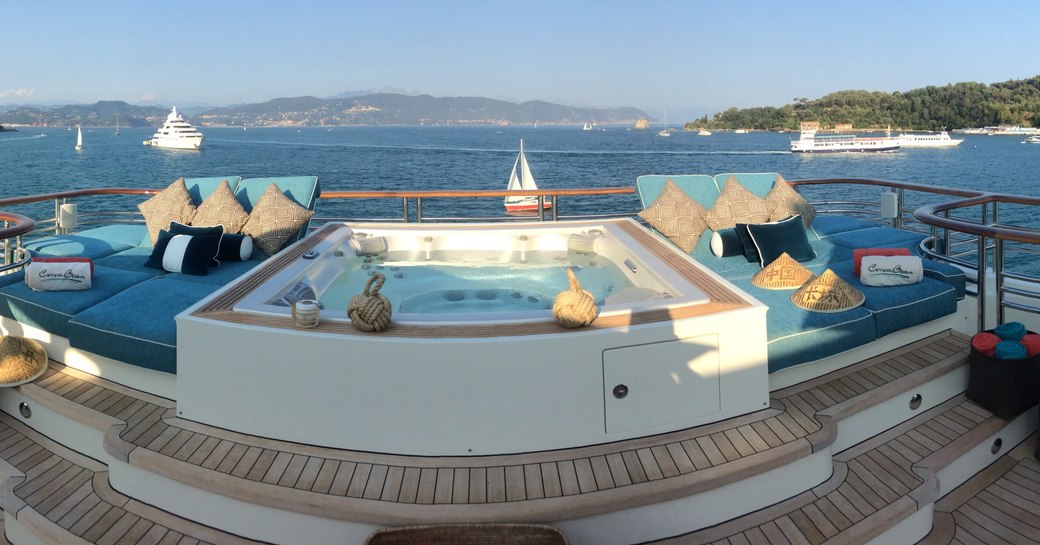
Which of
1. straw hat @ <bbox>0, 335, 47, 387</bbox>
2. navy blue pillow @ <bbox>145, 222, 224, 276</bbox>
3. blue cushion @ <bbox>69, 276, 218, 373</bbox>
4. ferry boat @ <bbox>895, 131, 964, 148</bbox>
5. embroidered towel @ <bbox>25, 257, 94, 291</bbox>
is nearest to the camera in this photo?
blue cushion @ <bbox>69, 276, 218, 373</bbox>

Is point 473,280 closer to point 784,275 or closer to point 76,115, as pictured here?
point 784,275

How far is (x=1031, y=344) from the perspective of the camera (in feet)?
9.02

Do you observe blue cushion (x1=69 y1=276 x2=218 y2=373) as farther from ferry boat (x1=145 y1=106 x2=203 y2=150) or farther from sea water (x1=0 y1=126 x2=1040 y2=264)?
ferry boat (x1=145 y1=106 x2=203 y2=150)

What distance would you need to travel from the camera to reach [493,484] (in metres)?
2.01

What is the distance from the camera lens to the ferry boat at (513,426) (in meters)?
2.01

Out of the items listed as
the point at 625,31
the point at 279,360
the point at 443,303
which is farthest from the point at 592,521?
the point at 625,31

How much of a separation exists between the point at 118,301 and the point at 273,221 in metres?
1.39

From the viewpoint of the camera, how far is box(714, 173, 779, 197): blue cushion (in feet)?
15.6

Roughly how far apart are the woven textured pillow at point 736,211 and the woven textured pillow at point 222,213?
3.15 meters

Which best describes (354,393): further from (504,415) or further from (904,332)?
(904,332)

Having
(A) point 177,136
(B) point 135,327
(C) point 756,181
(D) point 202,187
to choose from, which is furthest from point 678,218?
(A) point 177,136

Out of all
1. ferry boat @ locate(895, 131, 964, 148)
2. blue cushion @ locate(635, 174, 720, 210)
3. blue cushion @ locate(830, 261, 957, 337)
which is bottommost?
blue cushion @ locate(830, 261, 957, 337)

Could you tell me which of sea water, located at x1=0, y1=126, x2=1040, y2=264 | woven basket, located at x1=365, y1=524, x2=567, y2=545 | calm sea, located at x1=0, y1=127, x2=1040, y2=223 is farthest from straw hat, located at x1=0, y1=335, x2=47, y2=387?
calm sea, located at x1=0, y1=127, x2=1040, y2=223

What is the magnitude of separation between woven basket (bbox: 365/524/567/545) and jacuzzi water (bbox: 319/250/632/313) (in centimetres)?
126
